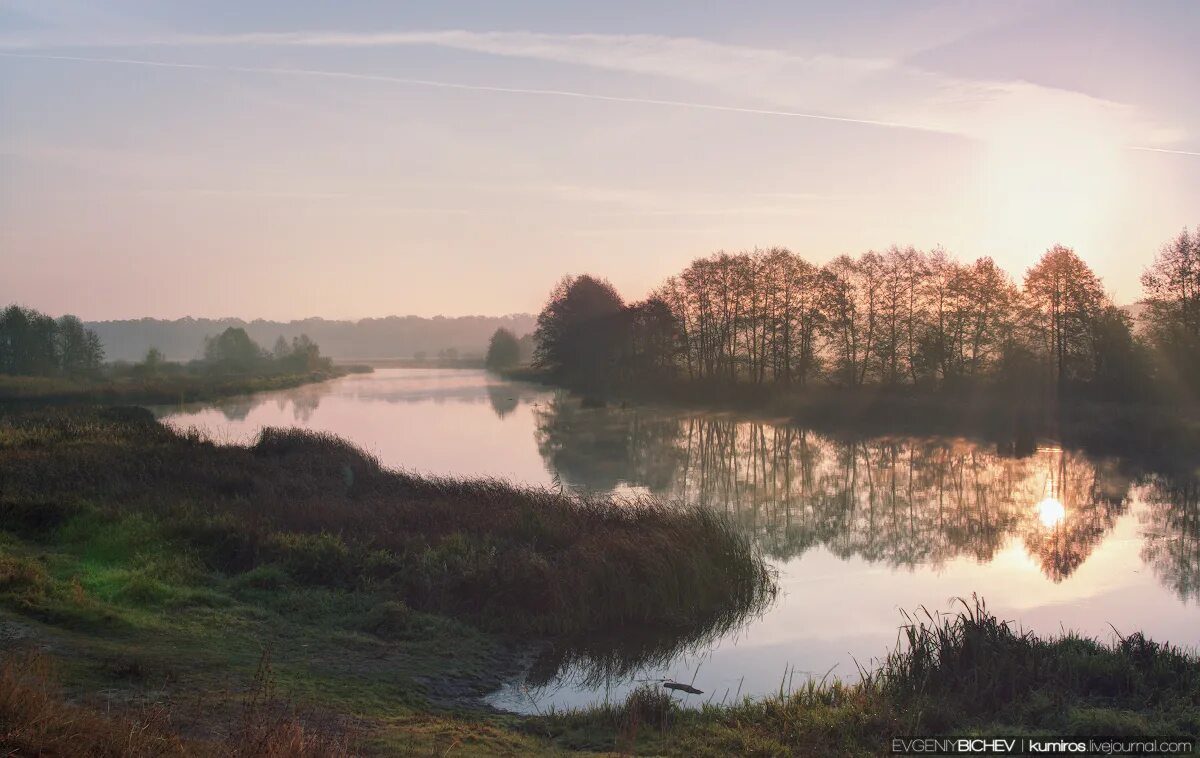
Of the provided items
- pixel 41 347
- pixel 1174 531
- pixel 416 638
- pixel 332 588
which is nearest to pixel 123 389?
pixel 41 347

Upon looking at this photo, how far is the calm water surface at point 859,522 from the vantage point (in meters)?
11.1

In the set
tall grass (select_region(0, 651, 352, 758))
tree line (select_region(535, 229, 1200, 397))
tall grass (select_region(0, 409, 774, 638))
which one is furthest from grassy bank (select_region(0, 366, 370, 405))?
tall grass (select_region(0, 651, 352, 758))

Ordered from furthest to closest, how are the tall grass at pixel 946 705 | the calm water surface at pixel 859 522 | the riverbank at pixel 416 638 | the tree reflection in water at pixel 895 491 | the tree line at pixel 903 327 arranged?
the tree line at pixel 903 327
the tree reflection in water at pixel 895 491
the calm water surface at pixel 859 522
the tall grass at pixel 946 705
the riverbank at pixel 416 638

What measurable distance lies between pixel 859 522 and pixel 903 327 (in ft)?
108

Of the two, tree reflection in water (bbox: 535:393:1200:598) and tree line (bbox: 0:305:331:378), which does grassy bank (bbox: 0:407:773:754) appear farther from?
tree line (bbox: 0:305:331:378)

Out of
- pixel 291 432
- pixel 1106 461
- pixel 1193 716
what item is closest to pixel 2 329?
pixel 291 432

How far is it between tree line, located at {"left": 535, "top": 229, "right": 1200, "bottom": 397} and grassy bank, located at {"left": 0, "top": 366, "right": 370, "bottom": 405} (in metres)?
29.8

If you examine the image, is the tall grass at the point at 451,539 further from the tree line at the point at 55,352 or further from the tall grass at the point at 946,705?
the tree line at the point at 55,352

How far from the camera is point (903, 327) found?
49969 millimetres

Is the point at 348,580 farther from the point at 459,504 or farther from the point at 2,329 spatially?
the point at 2,329

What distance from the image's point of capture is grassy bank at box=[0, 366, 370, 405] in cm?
5159

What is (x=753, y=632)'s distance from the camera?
11711 mm

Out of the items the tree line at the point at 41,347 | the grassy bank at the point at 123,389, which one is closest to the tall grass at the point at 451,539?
the grassy bank at the point at 123,389

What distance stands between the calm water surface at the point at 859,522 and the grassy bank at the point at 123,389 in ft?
46.1
